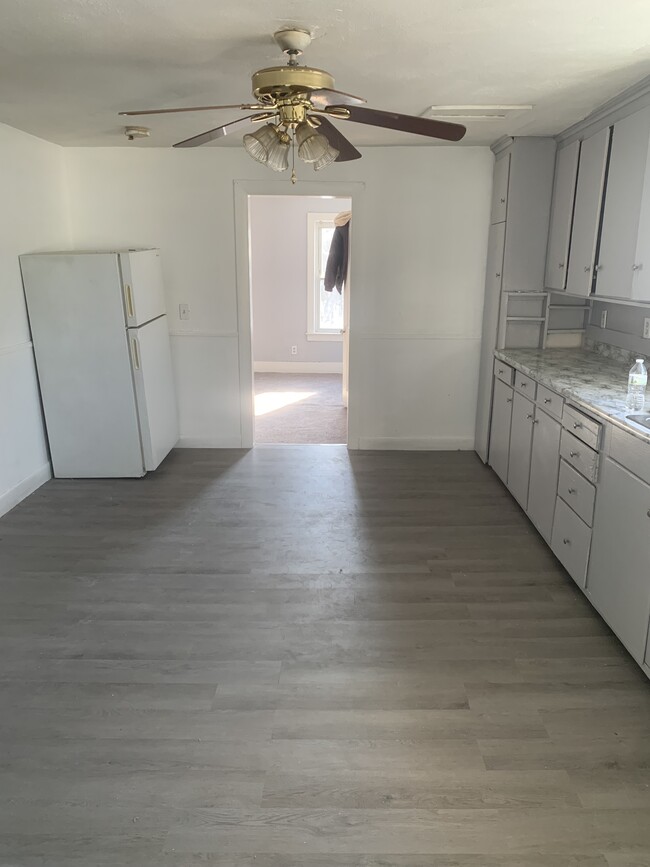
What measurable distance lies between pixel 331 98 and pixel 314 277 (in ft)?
20.5

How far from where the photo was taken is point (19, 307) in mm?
4020

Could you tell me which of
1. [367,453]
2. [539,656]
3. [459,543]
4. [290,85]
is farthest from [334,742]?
[367,453]

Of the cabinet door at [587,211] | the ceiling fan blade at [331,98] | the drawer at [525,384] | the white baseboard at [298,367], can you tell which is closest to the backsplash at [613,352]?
the cabinet door at [587,211]

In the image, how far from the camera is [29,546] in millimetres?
3461

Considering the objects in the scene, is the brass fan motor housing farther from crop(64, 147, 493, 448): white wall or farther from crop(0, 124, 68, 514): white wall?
crop(64, 147, 493, 448): white wall

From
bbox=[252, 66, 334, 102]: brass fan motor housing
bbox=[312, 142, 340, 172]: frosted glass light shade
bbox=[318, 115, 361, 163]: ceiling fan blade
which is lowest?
bbox=[312, 142, 340, 172]: frosted glass light shade

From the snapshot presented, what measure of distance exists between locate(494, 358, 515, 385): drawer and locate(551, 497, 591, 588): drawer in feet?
3.96

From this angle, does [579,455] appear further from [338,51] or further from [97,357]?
[97,357]

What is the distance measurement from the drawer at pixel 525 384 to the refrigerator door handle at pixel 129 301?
8.52 ft

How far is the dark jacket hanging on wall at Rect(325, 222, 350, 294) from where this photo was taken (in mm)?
6938

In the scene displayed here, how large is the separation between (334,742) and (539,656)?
0.97 meters

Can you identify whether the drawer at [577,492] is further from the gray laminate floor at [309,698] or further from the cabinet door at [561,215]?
the cabinet door at [561,215]

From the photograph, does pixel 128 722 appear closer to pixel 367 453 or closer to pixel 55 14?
pixel 55 14

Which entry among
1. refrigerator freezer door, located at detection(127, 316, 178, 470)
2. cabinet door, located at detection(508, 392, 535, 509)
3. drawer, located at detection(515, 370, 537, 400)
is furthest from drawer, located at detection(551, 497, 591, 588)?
refrigerator freezer door, located at detection(127, 316, 178, 470)
